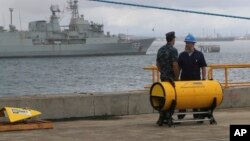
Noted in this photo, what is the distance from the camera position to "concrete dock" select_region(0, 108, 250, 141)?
398 inches

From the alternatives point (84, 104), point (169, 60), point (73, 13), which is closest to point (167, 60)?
point (169, 60)

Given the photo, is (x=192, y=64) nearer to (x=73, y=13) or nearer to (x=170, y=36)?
(x=170, y=36)

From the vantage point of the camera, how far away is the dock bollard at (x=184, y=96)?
11.3m

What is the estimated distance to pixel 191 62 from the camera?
39.3 feet

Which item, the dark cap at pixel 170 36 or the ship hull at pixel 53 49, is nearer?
the dark cap at pixel 170 36

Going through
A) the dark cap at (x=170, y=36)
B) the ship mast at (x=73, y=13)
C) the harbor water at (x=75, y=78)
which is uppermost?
the ship mast at (x=73, y=13)

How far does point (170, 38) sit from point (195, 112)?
1.47 meters

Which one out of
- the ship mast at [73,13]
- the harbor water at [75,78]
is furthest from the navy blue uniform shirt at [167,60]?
the ship mast at [73,13]

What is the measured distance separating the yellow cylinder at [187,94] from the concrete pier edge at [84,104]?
7.80 ft

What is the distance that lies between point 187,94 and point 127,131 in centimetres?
131

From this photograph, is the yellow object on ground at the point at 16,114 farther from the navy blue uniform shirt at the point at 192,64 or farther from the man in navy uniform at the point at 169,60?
the navy blue uniform shirt at the point at 192,64

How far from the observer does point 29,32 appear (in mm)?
149000

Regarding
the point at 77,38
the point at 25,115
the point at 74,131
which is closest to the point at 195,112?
the point at 74,131

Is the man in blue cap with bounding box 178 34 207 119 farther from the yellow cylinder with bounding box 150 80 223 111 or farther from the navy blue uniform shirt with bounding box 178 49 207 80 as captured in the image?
the yellow cylinder with bounding box 150 80 223 111
